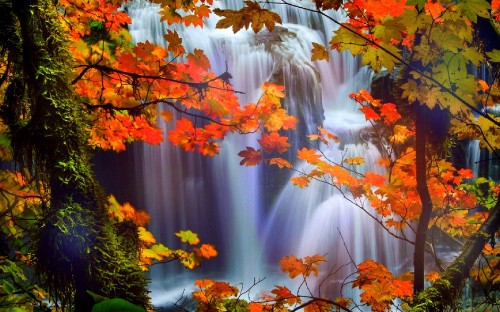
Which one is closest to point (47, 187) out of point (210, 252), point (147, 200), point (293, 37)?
point (210, 252)

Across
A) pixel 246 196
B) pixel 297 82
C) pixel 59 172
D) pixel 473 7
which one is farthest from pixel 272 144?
pixel 297 82

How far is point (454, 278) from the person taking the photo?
2.10 meters

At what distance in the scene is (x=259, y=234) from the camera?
9.43 m

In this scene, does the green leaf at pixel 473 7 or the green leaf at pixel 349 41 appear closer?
the green leaf at pixel 473 7

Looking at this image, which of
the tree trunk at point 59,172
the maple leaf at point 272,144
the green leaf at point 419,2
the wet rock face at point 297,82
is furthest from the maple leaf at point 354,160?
the wet rock face at point 297,82

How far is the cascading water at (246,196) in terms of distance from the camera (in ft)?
28.4

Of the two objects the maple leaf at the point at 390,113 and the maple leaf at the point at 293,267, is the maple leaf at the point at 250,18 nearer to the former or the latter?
the maple leaf at the point at 390,113

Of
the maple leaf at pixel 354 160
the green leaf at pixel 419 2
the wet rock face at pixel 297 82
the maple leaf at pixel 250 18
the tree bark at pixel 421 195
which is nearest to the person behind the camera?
the green leaf at pixel 419 2

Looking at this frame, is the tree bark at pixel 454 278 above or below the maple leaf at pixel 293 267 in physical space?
above

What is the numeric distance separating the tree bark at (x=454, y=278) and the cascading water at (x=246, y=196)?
20.9 ft

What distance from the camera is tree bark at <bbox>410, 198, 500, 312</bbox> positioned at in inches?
80.0

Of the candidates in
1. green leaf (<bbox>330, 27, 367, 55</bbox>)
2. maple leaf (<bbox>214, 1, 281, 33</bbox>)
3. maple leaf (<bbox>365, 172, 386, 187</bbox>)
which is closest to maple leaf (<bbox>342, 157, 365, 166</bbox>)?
maple leaf (<bbox>365, 172, 386, 187</bbox>)

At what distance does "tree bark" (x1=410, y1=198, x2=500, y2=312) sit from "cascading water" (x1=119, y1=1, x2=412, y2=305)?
6382 mm

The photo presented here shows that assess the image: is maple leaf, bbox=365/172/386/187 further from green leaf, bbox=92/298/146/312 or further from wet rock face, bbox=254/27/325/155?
wet rock face, bbox=254/27/325/155
